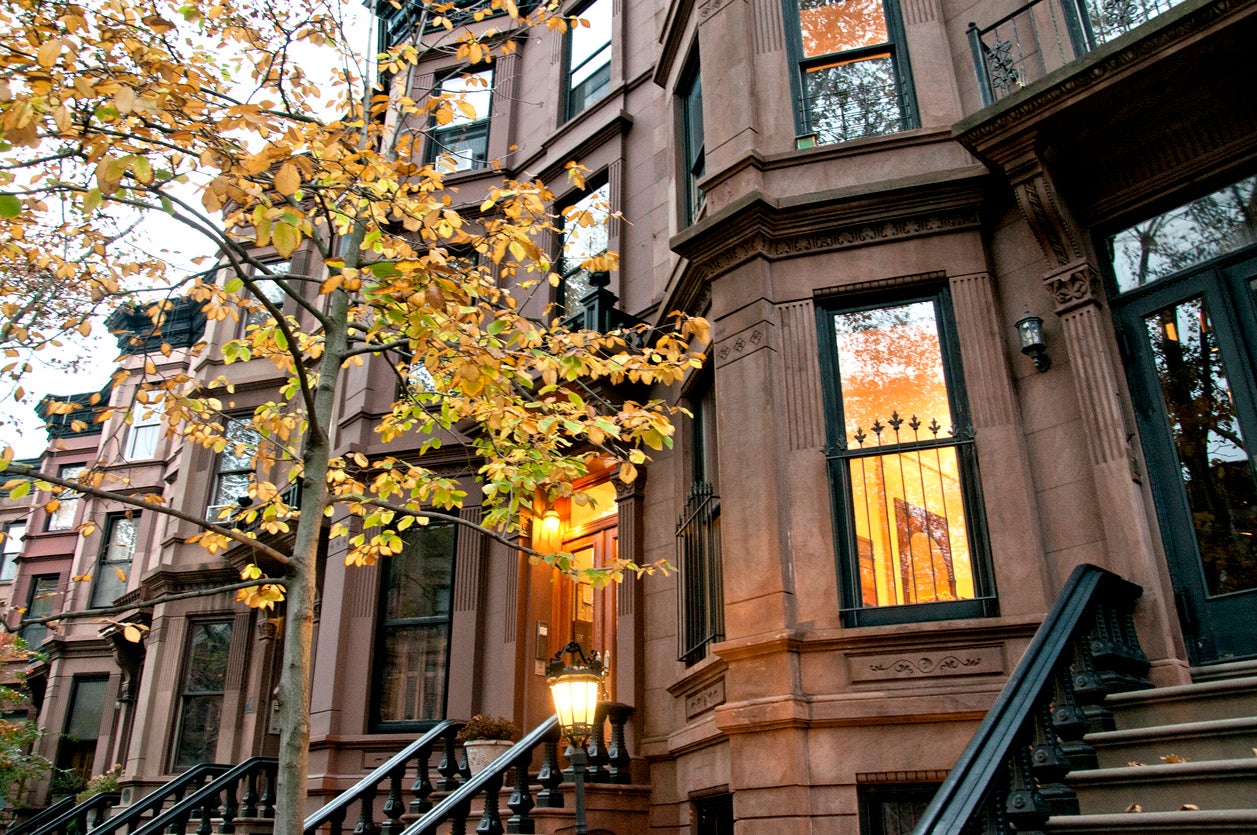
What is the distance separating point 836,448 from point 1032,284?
77.6 inches

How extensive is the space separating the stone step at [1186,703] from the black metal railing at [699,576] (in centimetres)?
324

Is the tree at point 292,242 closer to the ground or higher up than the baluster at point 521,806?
higher up

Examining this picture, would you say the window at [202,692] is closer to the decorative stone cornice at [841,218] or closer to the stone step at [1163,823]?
the decorative stone cornice at [841,218]

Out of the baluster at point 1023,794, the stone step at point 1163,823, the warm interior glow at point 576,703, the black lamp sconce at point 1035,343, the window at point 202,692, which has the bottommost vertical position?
the stone step at point 1163,823

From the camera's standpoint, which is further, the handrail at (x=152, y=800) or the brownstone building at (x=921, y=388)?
the handrail at (x=152, y=800)

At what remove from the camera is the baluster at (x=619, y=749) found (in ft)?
27.7

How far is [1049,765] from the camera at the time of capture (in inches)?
189

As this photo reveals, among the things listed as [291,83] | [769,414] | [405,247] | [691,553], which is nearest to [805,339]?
[769,414]

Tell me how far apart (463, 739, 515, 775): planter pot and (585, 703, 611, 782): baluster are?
1.15m

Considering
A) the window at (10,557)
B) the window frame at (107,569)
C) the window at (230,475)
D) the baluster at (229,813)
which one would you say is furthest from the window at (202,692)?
the window at (10,557)

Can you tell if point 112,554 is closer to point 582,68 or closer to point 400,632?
point 400,632

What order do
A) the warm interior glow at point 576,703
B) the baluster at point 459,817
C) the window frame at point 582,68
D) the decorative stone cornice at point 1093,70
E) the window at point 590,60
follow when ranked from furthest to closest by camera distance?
the window at point 590,60 → the window frame at point 582,68 → the baluster at point 459,817 → the warm interior glow at point 576,703 → the decorative stone cornice at point 1093,70

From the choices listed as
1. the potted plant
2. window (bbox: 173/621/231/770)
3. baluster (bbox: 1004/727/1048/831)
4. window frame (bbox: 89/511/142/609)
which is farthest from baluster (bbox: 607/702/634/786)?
window frame (bbox: 89/511/142/609)

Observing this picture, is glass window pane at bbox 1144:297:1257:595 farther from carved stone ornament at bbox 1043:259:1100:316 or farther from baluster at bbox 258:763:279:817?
baluster at bbox 258:763:279:817
